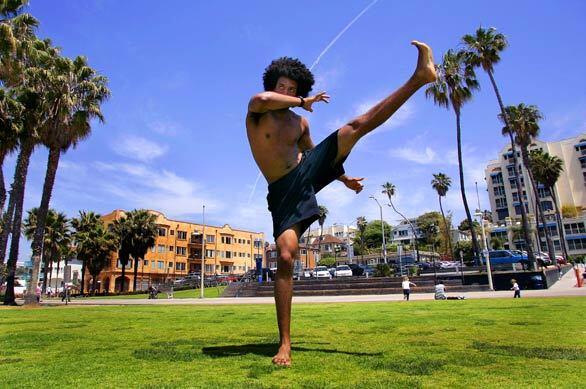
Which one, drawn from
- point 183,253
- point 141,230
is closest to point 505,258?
point 141,230

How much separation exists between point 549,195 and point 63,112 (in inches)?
3549

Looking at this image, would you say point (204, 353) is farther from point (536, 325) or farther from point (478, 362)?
point (536, 325)

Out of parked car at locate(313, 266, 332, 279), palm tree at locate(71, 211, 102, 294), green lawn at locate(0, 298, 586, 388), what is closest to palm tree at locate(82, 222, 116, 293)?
palm tree at locate(71, 211, 102, 294)

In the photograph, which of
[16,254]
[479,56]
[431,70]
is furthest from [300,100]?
[479,56]

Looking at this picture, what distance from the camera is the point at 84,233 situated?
54.0 m

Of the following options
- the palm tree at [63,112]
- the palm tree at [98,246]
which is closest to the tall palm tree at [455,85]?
the palm tree at [63,112]

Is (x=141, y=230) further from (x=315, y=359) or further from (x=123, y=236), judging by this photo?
(x=315, y=359)

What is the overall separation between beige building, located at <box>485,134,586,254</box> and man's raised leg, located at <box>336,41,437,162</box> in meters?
85.9

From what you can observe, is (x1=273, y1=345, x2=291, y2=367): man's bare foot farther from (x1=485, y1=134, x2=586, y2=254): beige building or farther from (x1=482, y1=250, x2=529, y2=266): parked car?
(x1=485, y1=134, x2=586, y2=254): beige building

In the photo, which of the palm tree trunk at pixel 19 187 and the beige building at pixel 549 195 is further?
the beige building at pixel 549 195

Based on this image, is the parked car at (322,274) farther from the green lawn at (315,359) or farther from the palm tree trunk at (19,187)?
the green lawn at (315,359)

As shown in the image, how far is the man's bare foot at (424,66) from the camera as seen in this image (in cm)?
342

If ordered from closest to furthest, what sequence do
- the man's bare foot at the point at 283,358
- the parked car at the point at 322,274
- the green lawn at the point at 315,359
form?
the green lawn at the point at 315,359 → the man's bare foot at the point at 283,358 → the parked car at the point at 322,274

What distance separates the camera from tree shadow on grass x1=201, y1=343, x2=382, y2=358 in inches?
130
